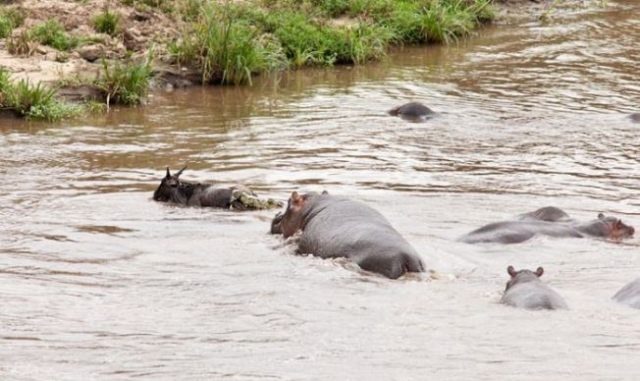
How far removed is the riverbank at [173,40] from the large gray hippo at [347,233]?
5.61 meters

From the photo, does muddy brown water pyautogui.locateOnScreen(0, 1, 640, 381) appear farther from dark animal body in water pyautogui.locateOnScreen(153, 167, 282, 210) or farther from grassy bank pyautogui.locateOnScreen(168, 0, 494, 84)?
grassy bank pyautogui.locateOnScreen(168, 0, 494, 84)

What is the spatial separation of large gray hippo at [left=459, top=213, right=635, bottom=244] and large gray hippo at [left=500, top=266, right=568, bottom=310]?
1.33 metres

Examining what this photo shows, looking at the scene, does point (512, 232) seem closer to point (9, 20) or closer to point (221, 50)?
point (221, 50)

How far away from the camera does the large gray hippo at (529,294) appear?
7.03 m

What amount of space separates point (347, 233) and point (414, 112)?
6.17 metres

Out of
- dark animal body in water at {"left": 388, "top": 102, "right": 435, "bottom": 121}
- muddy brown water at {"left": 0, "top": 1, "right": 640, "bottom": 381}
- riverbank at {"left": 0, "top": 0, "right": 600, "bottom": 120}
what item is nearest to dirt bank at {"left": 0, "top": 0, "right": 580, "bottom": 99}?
riverbank at {"left": 0, "top": 0, "right": 600, "bottom": 120}

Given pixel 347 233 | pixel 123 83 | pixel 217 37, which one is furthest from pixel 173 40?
pixel 347 233

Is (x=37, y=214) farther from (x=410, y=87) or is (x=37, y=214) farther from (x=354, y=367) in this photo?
(x=410, y=87)

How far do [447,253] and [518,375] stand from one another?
282 centimetres

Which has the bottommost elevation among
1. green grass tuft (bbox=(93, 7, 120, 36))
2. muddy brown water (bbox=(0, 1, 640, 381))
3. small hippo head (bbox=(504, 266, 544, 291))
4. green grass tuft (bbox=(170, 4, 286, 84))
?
muddy brown water (bbox=(0, 1, 640, 381))

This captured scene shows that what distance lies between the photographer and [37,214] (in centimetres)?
995

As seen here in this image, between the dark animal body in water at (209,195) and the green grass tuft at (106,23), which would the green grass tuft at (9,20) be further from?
the dark animal body in water at (209,195)

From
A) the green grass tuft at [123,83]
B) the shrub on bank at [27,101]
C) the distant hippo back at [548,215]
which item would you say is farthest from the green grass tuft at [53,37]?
the distant hippo back at [548,215]

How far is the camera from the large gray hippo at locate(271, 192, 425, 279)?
7.84m
